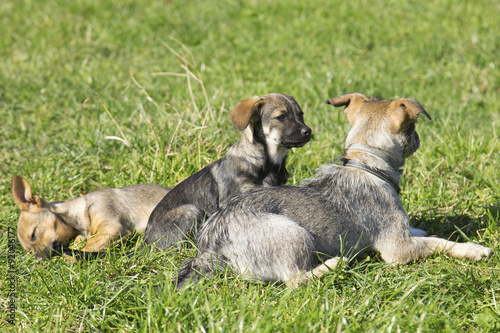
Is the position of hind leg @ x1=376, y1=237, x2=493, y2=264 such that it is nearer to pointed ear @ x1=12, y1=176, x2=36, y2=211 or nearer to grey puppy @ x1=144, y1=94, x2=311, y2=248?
grey puppy @ x1=144, y1=94, x2=311, y2=248

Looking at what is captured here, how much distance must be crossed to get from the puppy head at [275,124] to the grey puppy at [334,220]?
1.91ft

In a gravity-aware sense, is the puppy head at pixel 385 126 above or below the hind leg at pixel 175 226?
above

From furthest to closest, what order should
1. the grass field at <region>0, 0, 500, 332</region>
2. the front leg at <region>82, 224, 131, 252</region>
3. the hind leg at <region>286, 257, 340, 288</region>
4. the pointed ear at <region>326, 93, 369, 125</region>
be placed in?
the front leg at <region>82, 224, 131, 252</region> < the pointed ear at <region>326, 93, 369, 125</region> < the hind leg at <region>286, 257, 340, 288</region> < the grass field at <region>0, 0, 500, 332</region>

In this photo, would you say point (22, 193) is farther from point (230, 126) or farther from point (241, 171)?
point (230, 126)

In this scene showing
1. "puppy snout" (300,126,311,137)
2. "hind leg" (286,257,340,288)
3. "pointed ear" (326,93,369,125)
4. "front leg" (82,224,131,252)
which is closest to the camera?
"hind leg" (286,257,340,288)

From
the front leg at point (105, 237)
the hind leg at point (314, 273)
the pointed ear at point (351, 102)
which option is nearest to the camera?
the hind leg at point (314, 273)

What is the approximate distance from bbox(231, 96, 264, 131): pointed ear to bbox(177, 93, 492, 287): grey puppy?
2.35ft

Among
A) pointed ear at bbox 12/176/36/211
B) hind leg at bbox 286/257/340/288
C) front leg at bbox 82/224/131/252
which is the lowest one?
front leg at bbox 82/224/131/252

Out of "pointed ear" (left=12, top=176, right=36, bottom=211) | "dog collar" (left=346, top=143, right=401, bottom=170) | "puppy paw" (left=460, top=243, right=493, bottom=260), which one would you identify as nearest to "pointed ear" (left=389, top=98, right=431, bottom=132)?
"dog collar" (left=346, top=143, right=401, bottom=170)

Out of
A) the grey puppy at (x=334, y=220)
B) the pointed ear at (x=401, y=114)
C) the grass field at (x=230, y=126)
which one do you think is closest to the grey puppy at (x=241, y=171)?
the grass field at (x=230, y=126)

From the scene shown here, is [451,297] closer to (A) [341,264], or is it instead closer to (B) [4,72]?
(A) [341,264]

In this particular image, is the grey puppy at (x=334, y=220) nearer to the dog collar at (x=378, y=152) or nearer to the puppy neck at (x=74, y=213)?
the dog collar at (x=378, y=152)

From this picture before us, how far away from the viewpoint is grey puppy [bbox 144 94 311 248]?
4555mm

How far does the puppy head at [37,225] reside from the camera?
475 cm
